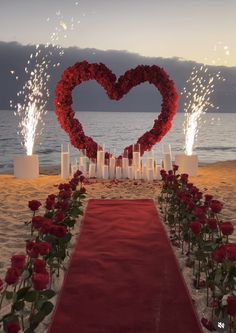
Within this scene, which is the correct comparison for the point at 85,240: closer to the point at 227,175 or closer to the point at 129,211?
the point at 129,211

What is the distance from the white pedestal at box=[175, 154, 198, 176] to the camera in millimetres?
12727

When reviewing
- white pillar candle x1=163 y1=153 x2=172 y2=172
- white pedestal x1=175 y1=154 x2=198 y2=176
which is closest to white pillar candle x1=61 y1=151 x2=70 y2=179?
white pillar candle x1=163 y1=153 x2=172 y2=172

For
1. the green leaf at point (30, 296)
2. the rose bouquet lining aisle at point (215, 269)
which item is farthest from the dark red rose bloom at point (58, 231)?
the rose bouquet lining aisle at point (215, 269)

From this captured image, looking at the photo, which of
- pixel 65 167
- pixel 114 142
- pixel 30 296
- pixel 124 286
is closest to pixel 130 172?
pixel 65 167

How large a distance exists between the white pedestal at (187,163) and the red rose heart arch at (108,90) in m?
0.81

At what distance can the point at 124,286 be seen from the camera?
4.50m

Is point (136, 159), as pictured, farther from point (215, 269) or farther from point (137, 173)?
point (215, 269)

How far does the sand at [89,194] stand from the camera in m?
5.86

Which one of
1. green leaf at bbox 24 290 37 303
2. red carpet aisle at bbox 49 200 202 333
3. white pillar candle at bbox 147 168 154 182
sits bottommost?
red carpet aisle at bbox 49 200 202 333

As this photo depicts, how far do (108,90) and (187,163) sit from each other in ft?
9.36

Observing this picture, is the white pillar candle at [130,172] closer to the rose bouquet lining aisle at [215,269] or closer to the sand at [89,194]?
the sand at [89,194]

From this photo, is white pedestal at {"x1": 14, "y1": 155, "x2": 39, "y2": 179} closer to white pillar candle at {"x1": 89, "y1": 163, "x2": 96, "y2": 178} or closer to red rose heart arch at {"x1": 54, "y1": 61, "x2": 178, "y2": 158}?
red rose heart arch at {"x1": 54, "y1": 61, "x2": 178, "y2": 158}

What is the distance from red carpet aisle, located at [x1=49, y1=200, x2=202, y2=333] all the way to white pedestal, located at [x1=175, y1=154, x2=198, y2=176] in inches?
230

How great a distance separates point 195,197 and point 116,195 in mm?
4403
